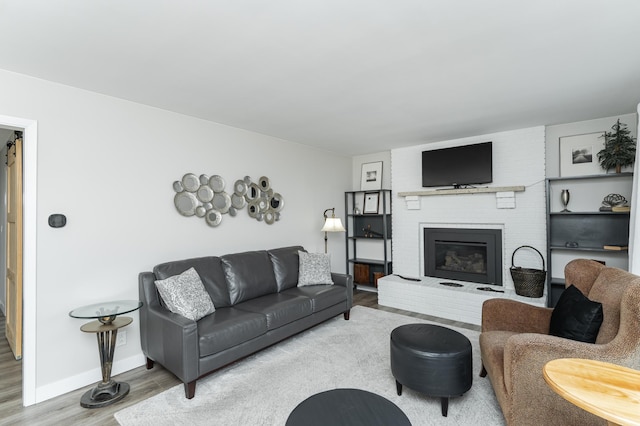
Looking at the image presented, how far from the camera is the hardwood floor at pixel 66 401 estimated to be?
7.19 ft

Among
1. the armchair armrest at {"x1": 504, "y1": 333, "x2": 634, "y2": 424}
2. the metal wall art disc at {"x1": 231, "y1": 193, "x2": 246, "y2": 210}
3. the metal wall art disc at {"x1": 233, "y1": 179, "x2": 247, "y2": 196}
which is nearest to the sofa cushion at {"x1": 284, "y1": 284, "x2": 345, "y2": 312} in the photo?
the metal wall art disc at {"x1": 231, "y1": 193, "x2": 246, "y2": 210}

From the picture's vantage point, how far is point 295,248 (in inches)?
175

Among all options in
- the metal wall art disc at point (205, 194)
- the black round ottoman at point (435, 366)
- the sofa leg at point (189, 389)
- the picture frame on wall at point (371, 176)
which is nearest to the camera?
the black round ottoman at point (435, 366)

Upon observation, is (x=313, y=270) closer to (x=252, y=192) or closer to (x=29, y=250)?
(x=252, y=192)

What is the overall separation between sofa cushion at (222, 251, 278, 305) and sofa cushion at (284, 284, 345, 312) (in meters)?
0.29

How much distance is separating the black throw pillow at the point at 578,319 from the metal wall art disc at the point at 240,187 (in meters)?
3.37

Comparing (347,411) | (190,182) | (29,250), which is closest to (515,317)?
(347,411)

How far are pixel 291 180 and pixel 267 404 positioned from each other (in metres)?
3.12

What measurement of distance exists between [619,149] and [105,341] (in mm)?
5422

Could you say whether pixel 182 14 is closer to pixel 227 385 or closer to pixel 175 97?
pixel 175 97

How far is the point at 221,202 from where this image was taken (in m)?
3.78

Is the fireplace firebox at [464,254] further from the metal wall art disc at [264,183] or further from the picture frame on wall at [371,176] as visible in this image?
the metal wall art disc at [264,183]

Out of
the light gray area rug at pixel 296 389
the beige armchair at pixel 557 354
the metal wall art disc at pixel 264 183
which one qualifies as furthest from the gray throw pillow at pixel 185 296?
the beige armchair at pixel 557 354

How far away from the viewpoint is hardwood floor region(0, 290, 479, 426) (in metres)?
2.19
